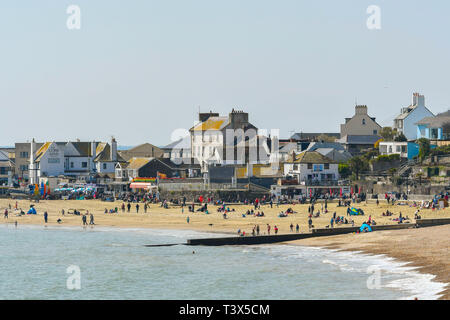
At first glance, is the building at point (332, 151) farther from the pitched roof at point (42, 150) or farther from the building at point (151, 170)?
the pitched roof at point (42, 150)

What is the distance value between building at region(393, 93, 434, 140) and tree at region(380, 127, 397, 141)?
120cm

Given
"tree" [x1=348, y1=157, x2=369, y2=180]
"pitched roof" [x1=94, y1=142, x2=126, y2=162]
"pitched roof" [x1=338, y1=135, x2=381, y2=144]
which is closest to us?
"tree" [x1=348, y1=157, x2=369, y2=180]

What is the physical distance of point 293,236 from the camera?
57438 mm

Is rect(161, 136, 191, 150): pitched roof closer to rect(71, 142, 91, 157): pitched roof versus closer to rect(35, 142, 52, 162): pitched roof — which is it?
rect(71, 142, 91, 157): pitched roof

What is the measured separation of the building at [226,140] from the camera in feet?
352

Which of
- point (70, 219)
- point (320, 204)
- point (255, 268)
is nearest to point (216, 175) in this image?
point (320, 204)

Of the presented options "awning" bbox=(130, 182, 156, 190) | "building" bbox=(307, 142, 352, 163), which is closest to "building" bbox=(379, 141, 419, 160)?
"building" bbox=(307, 142, 352, 163)

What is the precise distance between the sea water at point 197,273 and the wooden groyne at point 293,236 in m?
0.94

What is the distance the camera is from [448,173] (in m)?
86.9

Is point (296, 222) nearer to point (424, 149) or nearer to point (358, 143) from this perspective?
point (424, 149)

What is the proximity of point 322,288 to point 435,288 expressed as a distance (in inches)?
232

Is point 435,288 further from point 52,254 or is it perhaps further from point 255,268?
point 52,254

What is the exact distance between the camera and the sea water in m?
40.0

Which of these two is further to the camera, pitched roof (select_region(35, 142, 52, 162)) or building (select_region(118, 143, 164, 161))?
building (select_region(118, 143, 164, 161))
